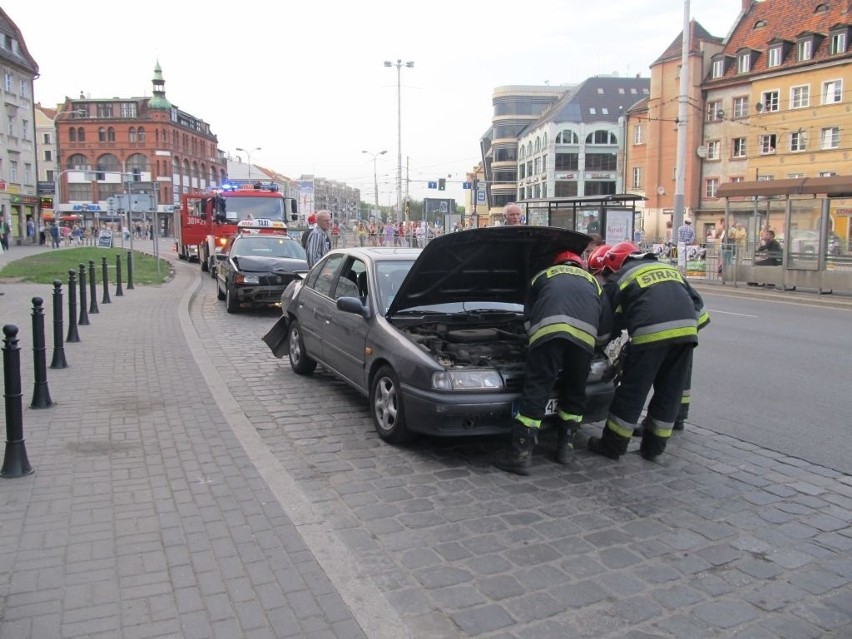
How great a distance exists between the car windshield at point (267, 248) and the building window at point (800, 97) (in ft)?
140

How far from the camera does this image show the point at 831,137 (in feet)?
145

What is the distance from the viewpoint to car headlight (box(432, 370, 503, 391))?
5.11m

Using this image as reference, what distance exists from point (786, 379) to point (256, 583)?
6.88 meters

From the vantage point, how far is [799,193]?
62.4 ft

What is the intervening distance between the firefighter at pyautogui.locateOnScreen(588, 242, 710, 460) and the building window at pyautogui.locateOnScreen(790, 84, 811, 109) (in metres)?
48.5

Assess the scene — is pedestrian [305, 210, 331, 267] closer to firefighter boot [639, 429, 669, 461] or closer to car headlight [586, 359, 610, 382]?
car headlight [586, 359, 610, 382]

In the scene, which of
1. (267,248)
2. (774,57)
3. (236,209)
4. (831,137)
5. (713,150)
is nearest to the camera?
(267,248)

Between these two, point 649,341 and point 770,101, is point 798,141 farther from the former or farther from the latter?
point 649,341

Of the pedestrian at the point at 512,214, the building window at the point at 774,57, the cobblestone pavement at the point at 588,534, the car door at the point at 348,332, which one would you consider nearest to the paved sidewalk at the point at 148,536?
the cobblestone pavement at the point at 588,534

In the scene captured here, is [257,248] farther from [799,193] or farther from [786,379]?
[799,193]

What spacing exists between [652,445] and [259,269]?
33.9 feet

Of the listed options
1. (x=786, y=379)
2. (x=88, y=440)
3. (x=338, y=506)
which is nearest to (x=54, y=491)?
(x=88, y=440)

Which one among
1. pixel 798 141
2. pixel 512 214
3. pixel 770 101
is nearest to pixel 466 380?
pixel 512 214

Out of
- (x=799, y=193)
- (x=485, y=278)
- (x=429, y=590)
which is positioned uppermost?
(x=799, y=193)
